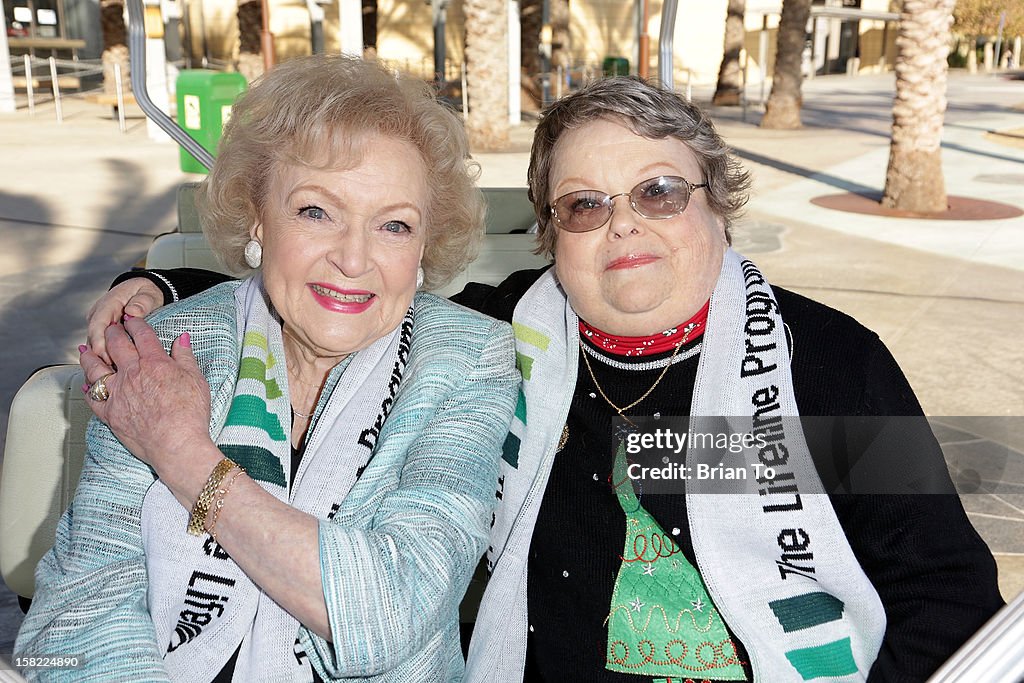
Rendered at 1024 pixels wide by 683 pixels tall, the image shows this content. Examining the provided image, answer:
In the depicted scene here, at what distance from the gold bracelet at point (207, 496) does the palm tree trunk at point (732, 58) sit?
21.9 metres

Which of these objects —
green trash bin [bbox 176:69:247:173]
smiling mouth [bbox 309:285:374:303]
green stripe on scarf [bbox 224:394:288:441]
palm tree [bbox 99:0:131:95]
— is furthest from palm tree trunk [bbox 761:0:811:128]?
green stripe on scarf [bbox 224:394:288:441]

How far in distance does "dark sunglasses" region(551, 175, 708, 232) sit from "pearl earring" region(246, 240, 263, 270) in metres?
0.66

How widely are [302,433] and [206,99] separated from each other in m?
10.2

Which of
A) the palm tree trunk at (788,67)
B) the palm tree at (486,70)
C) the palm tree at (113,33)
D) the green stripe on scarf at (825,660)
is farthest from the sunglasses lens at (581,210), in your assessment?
the palm tree at (113,33)

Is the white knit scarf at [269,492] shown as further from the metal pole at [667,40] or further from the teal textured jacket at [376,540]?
the metal pole at [667,40]

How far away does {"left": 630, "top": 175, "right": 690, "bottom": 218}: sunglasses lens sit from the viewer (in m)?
2.07

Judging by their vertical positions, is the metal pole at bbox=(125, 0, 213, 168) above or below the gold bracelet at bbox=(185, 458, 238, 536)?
above

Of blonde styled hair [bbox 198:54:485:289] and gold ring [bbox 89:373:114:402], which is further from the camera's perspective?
blonde styled hair [bbox 198:54:485:289]

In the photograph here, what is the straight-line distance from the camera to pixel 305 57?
2168 mm

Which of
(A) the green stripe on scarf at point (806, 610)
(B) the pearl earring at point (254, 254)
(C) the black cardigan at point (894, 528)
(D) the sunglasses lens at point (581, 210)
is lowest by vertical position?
(A) the green stripe on scarf at point (806, 610)

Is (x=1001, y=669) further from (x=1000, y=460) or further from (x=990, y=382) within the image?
(x=990, y=382)

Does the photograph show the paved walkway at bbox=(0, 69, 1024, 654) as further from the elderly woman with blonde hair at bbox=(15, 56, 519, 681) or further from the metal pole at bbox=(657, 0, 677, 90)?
the metal pole at bbox=(657, 0, 677, 90)

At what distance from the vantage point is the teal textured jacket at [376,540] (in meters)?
1.72

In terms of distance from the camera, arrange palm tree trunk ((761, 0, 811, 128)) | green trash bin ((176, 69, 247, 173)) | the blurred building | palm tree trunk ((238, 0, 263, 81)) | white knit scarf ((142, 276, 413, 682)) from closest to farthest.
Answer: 1. white knit scarf ((142, 276, 413, 682))
2. green trash bin ((176, 69, 247, 173))
3. palm tree trunk ((761, 0, 811, 128))
4. palm tree trunk ((238, 0, 263, 81))
5. the blurred building
